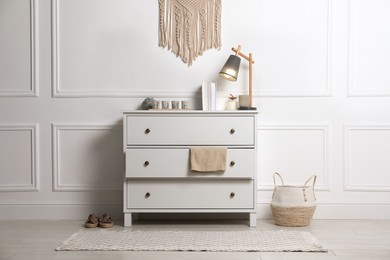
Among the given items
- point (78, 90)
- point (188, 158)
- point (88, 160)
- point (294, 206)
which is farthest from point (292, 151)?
point (78, 90)

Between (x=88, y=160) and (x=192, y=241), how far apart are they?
1259 millimetres

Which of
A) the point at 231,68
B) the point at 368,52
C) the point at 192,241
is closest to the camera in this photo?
the point at 192,241

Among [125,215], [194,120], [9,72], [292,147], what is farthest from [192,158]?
[9,72]

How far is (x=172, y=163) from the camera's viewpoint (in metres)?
3.68

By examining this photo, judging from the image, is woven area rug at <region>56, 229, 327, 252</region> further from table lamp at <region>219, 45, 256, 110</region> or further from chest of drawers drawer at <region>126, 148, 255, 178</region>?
table lamp at <region>219, 45, 256, 110</region>

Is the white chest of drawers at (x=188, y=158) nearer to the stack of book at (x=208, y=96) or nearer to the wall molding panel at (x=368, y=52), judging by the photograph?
the stack of book at (x=208, y=96)

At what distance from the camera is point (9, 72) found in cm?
412

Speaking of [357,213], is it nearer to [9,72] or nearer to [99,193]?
[99,193]

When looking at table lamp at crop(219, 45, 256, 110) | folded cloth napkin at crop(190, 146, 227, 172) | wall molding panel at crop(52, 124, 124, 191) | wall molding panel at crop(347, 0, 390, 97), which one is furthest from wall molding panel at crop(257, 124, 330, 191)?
wall molding panel at crop(52, 124, 124, 191)

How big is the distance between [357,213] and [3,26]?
9.59 feet

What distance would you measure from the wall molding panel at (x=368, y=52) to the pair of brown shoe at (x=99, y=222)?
1.93m

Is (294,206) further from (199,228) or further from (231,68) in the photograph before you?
(231,68)

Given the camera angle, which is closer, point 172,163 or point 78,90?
point 172,163

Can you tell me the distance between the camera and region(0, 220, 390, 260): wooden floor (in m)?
2.88
